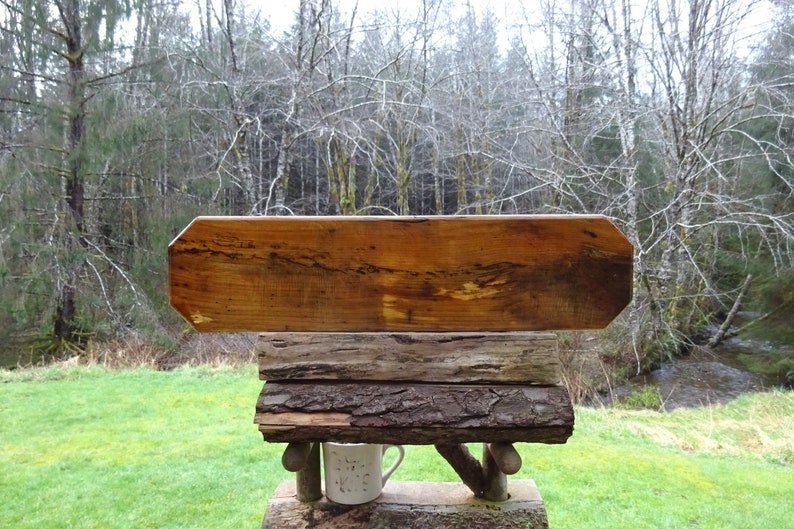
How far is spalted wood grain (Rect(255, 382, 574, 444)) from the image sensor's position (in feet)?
3.38

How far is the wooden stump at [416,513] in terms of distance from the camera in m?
1.49

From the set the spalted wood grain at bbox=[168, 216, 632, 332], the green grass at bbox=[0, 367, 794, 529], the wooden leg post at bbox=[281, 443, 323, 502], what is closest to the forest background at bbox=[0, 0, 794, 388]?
the green grass at bbox=[0, 367, 794, 529]

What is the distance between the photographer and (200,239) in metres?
1.05

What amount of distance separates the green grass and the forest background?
258 cm

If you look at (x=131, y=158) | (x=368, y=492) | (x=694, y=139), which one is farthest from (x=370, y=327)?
(x=131, y=158)

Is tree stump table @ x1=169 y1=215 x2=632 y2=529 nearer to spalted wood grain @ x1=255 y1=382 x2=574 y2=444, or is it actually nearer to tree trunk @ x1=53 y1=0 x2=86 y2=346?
spalted wood grain @ x1=255 y1=382 x2=574 y2=444

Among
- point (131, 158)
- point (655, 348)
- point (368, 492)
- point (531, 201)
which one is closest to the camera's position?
point (368, 492)

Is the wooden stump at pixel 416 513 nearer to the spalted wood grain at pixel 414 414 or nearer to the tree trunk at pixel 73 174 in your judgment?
the spalted wood grain at pixel 414 414

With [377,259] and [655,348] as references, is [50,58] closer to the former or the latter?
[377,259]

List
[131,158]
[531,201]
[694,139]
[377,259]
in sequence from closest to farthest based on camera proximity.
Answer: [377,259] → [694,139] → [131,158] → [531,201]

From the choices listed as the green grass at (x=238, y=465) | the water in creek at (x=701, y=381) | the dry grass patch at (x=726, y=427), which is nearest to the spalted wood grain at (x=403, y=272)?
the green grass at (x=238, y=465)

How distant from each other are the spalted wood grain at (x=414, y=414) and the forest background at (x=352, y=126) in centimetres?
579

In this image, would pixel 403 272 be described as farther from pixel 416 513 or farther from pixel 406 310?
pixel 416 513

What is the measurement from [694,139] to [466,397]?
23.6 feet
